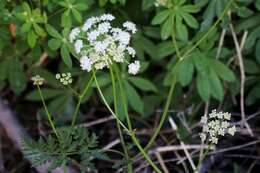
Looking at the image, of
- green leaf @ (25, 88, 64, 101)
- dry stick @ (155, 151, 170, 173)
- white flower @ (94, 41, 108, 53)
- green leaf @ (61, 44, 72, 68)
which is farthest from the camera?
green leaf @ (25, 88, 64, 101)

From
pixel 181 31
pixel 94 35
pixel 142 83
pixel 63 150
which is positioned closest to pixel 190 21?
pixel 181 31

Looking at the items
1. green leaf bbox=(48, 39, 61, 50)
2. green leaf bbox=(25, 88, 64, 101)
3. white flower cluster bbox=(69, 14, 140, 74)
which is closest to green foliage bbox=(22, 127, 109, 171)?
white flower cluster bbox=(69, 14, 140, 74)

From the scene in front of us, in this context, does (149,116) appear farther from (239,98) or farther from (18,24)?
(18,24)

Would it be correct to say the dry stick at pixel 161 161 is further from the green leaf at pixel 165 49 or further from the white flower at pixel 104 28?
the white flower at pixel 104 28

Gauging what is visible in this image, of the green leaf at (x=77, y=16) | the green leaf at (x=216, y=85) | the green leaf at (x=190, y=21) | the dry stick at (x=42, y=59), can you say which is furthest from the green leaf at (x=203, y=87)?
the dry stick at (x=42, y=59)

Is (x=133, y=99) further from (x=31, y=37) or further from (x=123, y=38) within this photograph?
(x=123, y=38)

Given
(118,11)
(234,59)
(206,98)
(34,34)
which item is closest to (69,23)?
(34,34)

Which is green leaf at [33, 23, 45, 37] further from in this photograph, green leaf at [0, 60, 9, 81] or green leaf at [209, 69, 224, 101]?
green leaf at [209, 69, 224, 101]

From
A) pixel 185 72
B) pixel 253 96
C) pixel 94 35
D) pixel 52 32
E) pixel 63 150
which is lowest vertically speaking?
pixel 253 96
